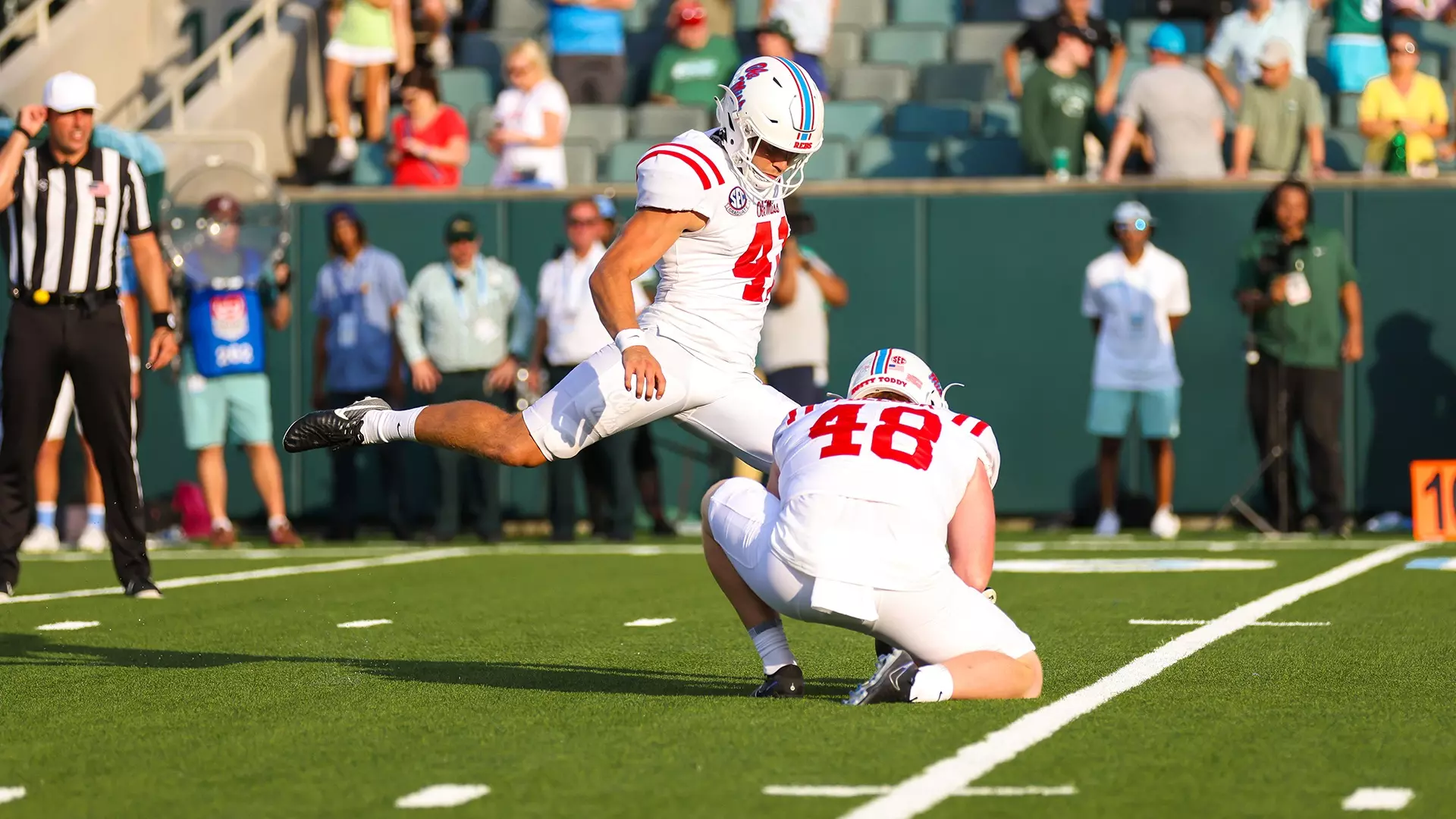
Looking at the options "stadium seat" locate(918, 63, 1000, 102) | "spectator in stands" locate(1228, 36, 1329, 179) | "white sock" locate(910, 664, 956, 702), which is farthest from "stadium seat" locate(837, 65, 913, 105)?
"white sock" locate(910, 664, 956, 702)

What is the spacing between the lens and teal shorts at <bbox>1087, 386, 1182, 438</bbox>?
44.1 ft

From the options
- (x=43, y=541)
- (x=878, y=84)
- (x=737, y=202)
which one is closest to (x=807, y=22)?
(x=878, y=84)

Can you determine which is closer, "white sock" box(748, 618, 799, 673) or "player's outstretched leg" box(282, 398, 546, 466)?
"white sock" box(748, 618, 799, 673)

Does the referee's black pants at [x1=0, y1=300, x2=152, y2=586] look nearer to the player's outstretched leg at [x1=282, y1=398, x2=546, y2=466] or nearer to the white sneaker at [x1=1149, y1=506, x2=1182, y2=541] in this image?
the player's outstretched leg at [x1=282, y1=398, x2=546, y2=466]

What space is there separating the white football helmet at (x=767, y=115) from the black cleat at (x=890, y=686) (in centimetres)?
169

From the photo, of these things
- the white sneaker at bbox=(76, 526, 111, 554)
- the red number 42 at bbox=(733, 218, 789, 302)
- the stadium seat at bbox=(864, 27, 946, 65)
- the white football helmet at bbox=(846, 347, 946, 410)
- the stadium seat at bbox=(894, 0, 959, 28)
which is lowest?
the white sneaker at bbox=(76, 526, 111, 554)

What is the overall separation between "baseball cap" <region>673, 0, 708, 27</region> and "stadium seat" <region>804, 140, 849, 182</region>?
1288 mm

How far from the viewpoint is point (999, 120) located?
15828mm

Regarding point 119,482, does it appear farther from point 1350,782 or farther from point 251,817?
point 1350,782

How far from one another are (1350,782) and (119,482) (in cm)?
580

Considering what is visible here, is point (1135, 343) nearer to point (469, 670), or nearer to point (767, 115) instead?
point (767, 115)

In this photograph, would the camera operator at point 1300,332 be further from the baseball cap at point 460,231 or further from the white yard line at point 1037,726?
the baseball cap at point 460,231

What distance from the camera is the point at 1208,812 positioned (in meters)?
4.27

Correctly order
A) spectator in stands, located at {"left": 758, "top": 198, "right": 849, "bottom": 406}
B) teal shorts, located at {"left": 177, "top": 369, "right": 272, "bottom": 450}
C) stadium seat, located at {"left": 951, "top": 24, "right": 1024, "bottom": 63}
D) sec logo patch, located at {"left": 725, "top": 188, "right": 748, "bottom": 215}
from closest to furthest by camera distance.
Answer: sec logo patch, located at {"left": 725, "top": 188, "right": 748, "bottom": 215}, spectator in stands, located at {"left": 758, "top": 198, "right": 849, "bottom": 406}, teal shorts, located at {"left": 177, "top": 369, "right": 272, "bottom": 450}, stadium seat, located at {"left": 951, "top": 24, "right": 1024, "bottom": 63}
